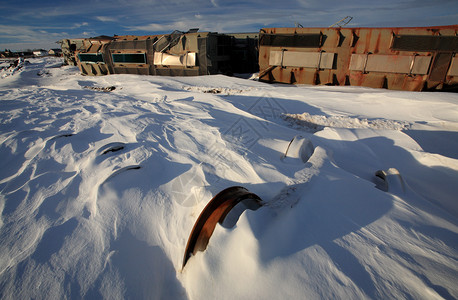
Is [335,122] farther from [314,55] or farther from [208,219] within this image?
[208,219]

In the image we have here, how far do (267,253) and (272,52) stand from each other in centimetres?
772

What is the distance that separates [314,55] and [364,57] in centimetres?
147

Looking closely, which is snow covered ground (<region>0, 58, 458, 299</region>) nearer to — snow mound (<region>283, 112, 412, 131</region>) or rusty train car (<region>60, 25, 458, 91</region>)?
snow mound (<region>283, 112, 412, 131</region>)

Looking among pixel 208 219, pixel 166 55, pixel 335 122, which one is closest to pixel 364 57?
pixel 335 122

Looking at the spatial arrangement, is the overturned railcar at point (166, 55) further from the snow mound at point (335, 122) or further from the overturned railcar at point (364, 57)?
the snow mound at point (335, 122)

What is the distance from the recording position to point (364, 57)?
6.71 meters

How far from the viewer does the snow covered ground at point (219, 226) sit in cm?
121

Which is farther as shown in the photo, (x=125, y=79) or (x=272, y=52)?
(x=125, y=79)

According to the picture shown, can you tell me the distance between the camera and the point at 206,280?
1.31 meters

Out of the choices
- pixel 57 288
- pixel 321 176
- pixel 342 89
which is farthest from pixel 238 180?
pixel 342 89

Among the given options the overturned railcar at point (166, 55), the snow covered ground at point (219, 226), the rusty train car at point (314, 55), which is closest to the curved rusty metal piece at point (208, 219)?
the snow covered ground at point (219, 226)

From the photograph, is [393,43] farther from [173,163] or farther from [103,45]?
[103,45]

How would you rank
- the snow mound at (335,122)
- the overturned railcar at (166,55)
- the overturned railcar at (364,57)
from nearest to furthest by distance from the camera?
the snow mound at (335,122), the overturned railcar at (364,57), the overturned railcar at (166,55)

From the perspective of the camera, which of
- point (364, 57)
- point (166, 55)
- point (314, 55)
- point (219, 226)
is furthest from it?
point (166, 55)
